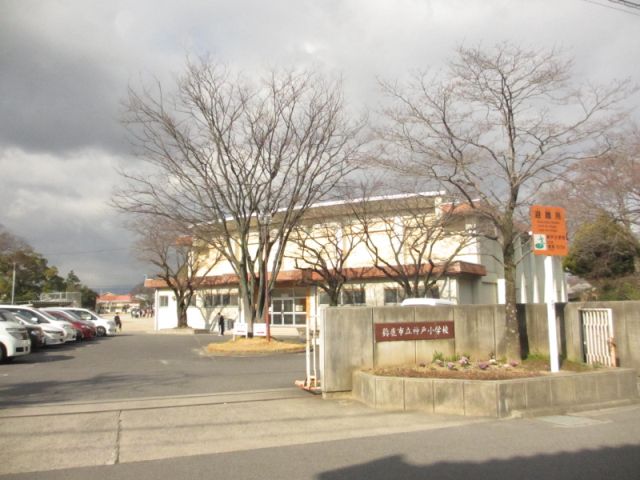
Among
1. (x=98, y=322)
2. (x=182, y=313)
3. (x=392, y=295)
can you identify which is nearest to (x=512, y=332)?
(x=392, y=295)

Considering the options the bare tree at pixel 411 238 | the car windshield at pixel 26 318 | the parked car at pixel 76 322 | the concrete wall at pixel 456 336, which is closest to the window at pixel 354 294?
the bare tree at pixel 411 238

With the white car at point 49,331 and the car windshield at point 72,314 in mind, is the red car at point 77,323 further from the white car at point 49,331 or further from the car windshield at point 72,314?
the white car at point 49,331

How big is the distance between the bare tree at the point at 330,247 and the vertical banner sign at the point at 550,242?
17433mm

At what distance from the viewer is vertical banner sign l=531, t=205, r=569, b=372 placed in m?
10.9

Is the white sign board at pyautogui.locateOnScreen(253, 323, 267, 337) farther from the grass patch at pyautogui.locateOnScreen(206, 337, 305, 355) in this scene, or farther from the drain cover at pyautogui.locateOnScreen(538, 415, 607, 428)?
the drain cover at pyautogui.locateOnScreen(538, 415, 607, 428)

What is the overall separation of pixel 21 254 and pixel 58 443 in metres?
64.3

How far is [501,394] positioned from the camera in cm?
874

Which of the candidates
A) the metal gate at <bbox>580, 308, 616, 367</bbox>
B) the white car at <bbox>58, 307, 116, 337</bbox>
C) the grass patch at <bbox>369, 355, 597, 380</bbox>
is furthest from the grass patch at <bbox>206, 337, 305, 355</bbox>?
the white car at <bbox>58, 307, 116, 337</bbox>

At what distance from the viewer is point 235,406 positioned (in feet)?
31.8

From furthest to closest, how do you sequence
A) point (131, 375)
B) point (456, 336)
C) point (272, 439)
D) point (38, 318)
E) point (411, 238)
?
point (411, 238) → point (38, 318) → point (131, 375) → point (456, 336) → point (272, 439)

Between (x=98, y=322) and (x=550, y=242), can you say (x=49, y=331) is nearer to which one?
(x=98, y=322)

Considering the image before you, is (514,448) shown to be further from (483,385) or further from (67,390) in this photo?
(67,390)

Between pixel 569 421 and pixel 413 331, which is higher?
pixel 413 331

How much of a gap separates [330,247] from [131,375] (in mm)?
20460
